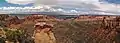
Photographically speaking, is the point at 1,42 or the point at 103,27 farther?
the point at 103,27

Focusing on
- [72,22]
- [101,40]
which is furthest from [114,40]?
[72,22]

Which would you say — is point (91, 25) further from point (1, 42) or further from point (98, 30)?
point (1, 42)

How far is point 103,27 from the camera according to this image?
2549 inches

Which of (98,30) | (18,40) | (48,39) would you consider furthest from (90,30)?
(18,40)

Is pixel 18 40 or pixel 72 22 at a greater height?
pixel 18 40

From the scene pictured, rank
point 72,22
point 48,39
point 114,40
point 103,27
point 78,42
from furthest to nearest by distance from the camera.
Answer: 1. point 72,22
2. point 103,27
3. point 78,42
4. point 114,40
5. point 48,39

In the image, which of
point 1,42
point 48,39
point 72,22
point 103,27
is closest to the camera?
point 1,42

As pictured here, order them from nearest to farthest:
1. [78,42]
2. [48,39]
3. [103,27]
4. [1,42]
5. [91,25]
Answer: [1,42]
[48,39]
[78,42]
[103,27]
[91,25]

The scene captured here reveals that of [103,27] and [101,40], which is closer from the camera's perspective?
[101,40]

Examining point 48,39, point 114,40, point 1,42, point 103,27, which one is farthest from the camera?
point 103,27

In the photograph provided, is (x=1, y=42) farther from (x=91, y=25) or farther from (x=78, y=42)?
(x=91, y=25)

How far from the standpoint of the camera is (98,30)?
66.0 metres

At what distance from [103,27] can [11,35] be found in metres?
36.6

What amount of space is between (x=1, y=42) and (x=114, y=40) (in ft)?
90.6
